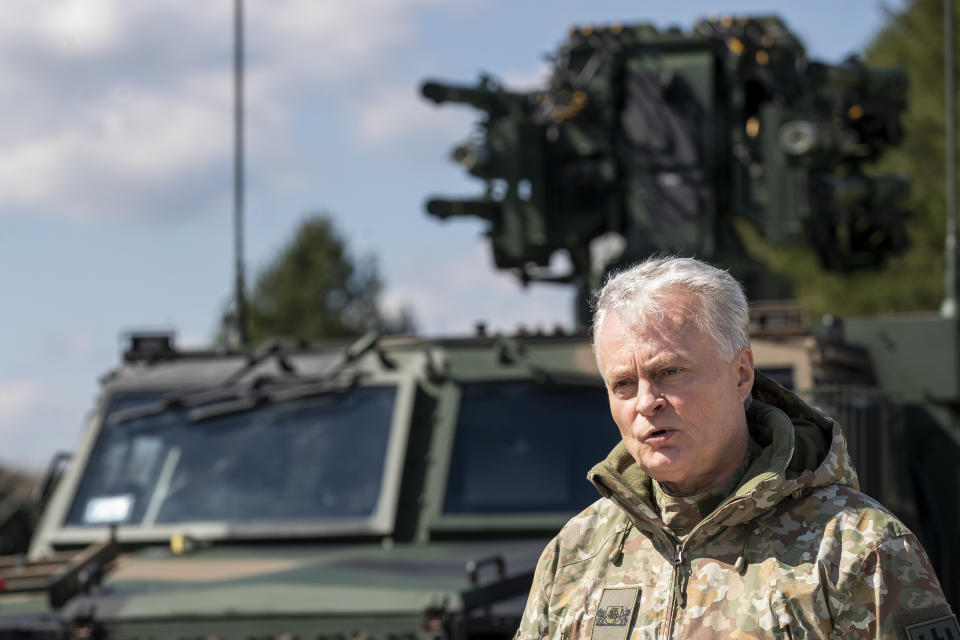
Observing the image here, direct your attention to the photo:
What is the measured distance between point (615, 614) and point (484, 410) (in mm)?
3294

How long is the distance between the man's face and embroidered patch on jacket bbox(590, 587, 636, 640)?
216 mm

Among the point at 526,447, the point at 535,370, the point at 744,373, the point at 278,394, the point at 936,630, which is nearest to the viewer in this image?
the point at 936,630

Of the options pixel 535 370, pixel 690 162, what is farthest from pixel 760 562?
pixel 690 162

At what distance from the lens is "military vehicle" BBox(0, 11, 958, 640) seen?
4.89 meters

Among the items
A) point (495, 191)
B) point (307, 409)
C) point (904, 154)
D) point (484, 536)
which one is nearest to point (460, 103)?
point (495, 191)

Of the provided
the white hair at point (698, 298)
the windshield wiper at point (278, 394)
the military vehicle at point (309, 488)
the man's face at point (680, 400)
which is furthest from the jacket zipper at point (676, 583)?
the windshield wiper at point (278, 394)

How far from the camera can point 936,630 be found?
2.33 m

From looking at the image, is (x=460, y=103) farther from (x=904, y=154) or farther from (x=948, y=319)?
(x=904, y=154)

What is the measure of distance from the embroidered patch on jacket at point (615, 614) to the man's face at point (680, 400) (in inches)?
8.5

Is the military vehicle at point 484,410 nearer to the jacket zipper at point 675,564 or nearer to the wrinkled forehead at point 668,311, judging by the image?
the jacket zipper at point 675,564

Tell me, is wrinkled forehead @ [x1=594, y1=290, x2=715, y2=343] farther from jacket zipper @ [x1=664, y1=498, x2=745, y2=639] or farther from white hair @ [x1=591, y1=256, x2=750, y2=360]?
jacket zipper @ [x1=664, y1=498, x2=745, y2=639]

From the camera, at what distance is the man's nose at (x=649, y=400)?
2.62 meters

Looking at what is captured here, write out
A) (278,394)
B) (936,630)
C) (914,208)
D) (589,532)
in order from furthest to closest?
(914,208), (278,394), (589,532), (936,630)

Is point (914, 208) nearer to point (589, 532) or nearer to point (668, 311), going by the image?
point (589, 532)
